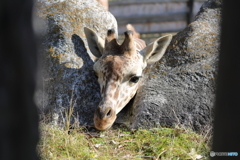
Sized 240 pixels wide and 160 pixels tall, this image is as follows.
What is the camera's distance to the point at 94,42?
555 cm

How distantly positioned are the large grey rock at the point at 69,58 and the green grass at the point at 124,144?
56 cm

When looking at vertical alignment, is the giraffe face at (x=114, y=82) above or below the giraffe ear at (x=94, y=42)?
below

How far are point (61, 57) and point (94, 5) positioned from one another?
4.79ft

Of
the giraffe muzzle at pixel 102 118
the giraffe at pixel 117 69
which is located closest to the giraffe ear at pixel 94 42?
the giraffe at pixel 117 69

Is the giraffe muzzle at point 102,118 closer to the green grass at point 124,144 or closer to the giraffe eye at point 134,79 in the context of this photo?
the green grass at point 124,144

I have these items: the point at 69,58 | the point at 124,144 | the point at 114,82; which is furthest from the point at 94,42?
the point at 124,144

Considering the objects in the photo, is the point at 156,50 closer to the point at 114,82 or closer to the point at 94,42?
the point at 94,42

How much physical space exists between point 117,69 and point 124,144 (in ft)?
3.64

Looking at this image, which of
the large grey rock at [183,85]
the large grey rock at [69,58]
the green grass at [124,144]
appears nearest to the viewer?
the green grass at [124,144]

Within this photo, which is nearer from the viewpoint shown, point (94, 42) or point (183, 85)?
point (183, 85)

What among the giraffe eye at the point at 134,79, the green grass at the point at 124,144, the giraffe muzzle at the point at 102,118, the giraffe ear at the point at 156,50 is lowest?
the green grass at the point at 124,144

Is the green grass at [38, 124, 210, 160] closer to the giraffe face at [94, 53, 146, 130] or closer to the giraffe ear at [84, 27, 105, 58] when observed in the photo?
the giraffe face at [94, 53, 146, 130]

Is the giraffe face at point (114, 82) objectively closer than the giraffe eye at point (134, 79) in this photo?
Yes

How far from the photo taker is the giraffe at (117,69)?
444 centimetres
